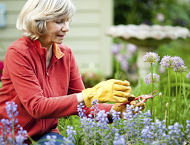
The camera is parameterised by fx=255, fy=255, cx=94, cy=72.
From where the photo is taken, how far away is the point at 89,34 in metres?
4.98

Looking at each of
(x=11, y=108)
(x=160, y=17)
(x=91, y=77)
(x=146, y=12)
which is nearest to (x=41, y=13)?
(x=11, y=108)

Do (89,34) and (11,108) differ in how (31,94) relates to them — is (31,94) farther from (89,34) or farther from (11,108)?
(89,34)

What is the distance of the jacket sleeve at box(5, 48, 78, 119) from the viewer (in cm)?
144

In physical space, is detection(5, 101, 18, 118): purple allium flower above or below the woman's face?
below

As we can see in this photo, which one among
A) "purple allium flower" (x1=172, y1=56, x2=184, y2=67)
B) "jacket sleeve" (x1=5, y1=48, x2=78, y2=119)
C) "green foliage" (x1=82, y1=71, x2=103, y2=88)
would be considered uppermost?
"purple allium flower" (x1=172, y1=56, x2=184, y2=67)

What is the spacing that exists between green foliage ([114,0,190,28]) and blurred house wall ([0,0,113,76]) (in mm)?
1946

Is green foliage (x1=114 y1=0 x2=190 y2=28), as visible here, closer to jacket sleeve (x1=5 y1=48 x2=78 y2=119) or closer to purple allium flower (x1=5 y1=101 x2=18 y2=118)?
jacket sleeve (x1=5 y1=48 x2=78 y2=119)

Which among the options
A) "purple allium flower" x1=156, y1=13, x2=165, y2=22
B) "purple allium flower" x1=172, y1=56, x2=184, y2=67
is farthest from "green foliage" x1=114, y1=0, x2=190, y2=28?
"purple allium flower" x1=172, y1=56, x2=184, y2=67

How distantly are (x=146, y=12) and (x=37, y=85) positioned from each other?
6212 mm

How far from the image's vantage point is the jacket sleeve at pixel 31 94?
1.44 m

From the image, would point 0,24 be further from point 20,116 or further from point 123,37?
point 20,116

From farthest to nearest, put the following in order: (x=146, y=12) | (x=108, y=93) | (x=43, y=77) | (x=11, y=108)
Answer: (x=146, y=12)
(x=43, y=77)
(x=108, y=93)
(x=11, y=108)

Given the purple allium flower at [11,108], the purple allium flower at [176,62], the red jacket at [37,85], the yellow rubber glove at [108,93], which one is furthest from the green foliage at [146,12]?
the purple allium flower at [11,108]

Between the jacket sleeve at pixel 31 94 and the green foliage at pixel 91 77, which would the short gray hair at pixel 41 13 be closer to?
the jacket sleeve at pixel 31 94
